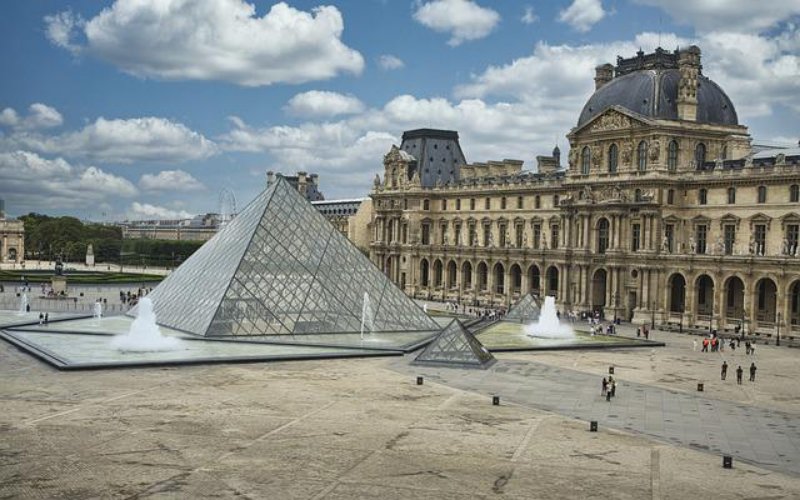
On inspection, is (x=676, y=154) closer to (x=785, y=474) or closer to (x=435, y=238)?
(x=435, y=238)

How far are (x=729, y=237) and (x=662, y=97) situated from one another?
10476 mm

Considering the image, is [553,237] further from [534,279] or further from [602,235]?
[602,235]

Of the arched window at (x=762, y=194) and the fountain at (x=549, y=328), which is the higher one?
the arched window at (x=762, y=194)

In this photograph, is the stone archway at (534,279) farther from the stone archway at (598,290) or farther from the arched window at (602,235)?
the arched window at (602,235)

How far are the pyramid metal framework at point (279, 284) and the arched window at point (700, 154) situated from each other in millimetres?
22928

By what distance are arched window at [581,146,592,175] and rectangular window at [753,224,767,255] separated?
13.2 m

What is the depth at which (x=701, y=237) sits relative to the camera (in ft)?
194

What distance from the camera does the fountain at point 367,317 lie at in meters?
46.6

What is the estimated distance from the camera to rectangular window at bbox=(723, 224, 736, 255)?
5688cm

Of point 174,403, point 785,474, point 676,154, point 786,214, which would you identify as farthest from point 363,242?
point 785,474

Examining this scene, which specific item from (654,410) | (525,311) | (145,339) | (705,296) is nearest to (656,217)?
(705,296)

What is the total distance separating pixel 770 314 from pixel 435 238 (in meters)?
34.4

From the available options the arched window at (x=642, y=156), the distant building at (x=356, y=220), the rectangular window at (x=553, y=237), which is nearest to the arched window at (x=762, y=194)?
the arched window at (x=642, y=156)

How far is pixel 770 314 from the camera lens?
181 ft
